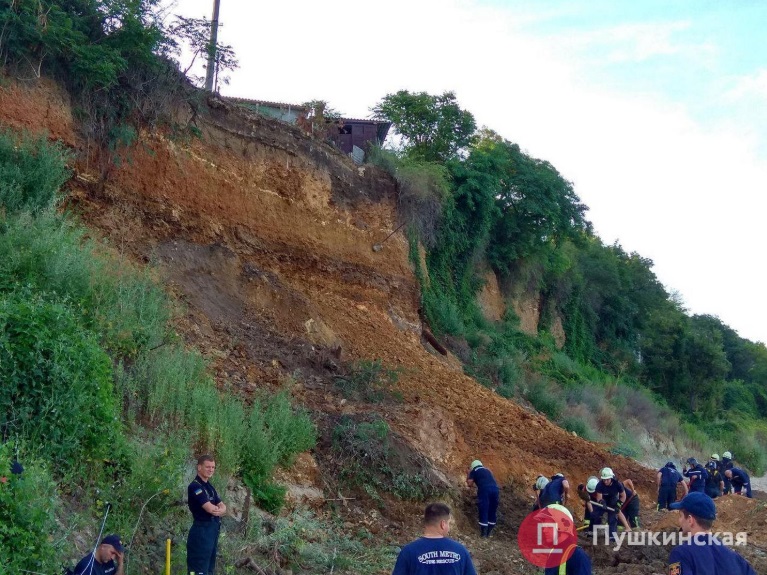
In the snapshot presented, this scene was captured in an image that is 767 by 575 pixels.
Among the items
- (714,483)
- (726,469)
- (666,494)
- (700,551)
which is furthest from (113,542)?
(726,469)

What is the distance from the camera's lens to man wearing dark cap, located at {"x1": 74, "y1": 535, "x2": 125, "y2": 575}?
6.32m

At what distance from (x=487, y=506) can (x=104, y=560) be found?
7.88m

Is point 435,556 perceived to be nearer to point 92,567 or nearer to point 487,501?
point 92,567

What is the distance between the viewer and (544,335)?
32.4 meters

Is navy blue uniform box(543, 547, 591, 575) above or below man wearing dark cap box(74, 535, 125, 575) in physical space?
above

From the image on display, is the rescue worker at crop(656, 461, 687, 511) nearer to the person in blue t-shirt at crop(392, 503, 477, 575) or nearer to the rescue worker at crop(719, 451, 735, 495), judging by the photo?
the rescue worker at crop(719, 451, 735, 495)

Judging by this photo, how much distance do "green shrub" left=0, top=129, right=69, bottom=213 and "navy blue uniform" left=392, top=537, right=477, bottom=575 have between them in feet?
30.0

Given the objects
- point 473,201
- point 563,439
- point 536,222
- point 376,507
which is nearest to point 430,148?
point 473,201

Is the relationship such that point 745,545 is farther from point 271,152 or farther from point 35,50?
point 35,50

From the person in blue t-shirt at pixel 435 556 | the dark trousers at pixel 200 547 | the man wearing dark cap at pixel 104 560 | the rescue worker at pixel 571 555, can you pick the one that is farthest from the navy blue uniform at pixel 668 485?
the man wearing dark cap at pixel 104 560

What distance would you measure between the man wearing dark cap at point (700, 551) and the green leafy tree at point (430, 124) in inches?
880

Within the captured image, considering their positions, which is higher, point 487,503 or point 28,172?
point 28,172

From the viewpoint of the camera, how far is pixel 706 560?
4.70 metres

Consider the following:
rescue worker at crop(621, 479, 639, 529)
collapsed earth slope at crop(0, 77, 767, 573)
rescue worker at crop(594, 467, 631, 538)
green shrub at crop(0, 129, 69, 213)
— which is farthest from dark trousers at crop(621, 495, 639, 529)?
green shrub at crop(0, 129, 69, 213)
